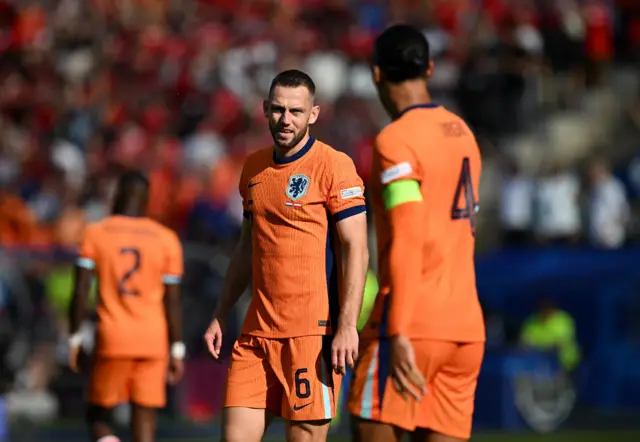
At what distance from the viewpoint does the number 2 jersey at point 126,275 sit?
10.2m

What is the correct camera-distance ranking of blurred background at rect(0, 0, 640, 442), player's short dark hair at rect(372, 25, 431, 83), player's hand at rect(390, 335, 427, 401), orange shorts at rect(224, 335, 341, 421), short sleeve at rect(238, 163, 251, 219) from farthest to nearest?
blurred background at rect(0, 0, 640, 442)
short sleeve at rect(238, 163, 251, 219)
orange shorts at rect(224, 335, 341, 421)
player's short dark hair at rect(372, 25, 431, 83)
player's hand at rect(390, 335, 427, 401)

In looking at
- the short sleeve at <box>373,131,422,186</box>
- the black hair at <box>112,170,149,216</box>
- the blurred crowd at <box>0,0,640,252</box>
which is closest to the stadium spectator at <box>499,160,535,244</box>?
the blurred crowd at <box>0,0,640,252</box>

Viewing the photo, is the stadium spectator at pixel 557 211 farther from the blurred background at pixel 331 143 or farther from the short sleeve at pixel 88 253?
the short sleeve at pixel 88 253

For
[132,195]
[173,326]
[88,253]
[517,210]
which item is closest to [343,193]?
[132,195]

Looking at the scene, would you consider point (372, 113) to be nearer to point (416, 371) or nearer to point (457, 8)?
point (457, 8)

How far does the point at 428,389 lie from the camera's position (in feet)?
21.1

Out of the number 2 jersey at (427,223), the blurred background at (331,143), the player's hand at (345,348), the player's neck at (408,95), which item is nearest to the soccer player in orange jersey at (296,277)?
the player's hand at (345,348)

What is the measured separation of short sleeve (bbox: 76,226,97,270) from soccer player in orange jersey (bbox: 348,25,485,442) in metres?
4.03

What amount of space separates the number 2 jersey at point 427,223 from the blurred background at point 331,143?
31.6 feet

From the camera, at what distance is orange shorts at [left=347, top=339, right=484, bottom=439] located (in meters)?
6.36

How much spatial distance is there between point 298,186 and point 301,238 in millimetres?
262

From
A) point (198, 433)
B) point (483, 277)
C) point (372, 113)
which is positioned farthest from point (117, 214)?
point (372, 113)

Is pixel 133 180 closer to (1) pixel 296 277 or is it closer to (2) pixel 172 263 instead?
(2) pixel 172 263

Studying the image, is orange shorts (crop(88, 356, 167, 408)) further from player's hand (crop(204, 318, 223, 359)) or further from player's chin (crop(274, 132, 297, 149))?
player's chin (crop(274, 132, 297, 149))
